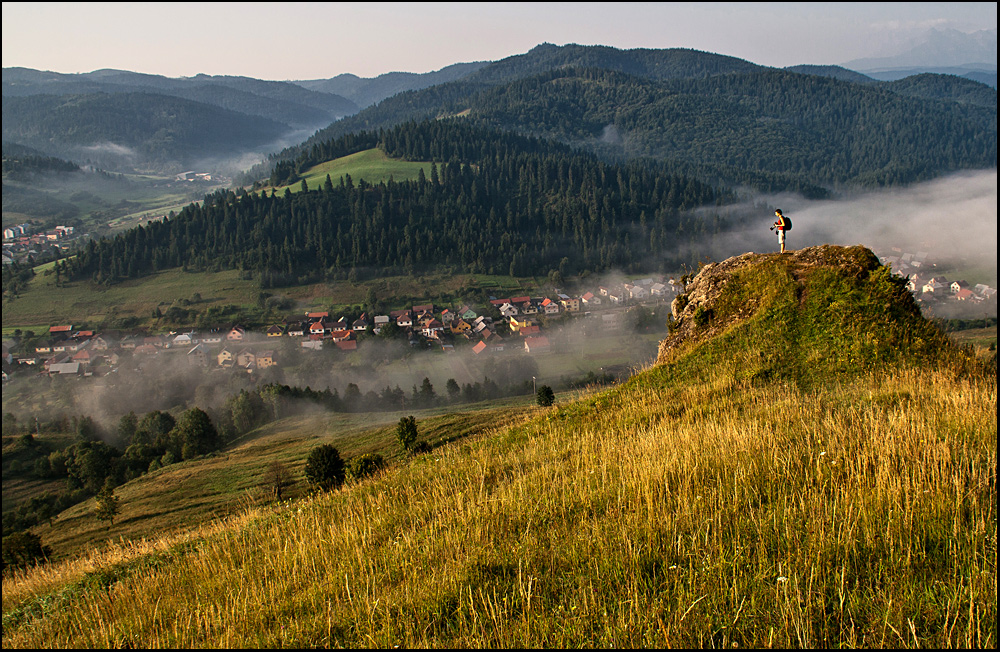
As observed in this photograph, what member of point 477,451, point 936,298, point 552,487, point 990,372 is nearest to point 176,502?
point 477,451

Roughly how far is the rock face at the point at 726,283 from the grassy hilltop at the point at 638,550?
4012mm

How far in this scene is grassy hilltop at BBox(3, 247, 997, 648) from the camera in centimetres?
354

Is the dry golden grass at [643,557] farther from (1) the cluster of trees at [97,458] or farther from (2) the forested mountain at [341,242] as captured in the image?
(2) the forested mountain at [341,242]

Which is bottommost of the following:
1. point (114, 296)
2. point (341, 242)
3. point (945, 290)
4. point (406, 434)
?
point (406, 434)

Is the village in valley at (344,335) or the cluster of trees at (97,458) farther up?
the village in valley at (344,335)

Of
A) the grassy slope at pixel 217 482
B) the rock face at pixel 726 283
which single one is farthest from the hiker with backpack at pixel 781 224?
the grassy slope at pixel 217 482

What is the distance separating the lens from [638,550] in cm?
425

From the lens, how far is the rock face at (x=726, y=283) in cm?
1308

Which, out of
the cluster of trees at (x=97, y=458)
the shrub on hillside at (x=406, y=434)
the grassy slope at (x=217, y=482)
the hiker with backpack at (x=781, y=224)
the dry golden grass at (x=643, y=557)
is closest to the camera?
the dry golden grass at (x=643, y=557)

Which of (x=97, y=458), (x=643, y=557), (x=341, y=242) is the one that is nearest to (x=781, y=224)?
(x=643, y=557)

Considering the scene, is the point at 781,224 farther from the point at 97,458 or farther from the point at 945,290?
the point at 945,290

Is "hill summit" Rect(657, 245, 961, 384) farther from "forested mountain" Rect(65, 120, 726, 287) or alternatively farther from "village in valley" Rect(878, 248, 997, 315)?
"forested mountain" Rect(65, 120, 726, 287)

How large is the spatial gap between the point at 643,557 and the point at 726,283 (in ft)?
41.1

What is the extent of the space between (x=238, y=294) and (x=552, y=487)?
6427 inches
